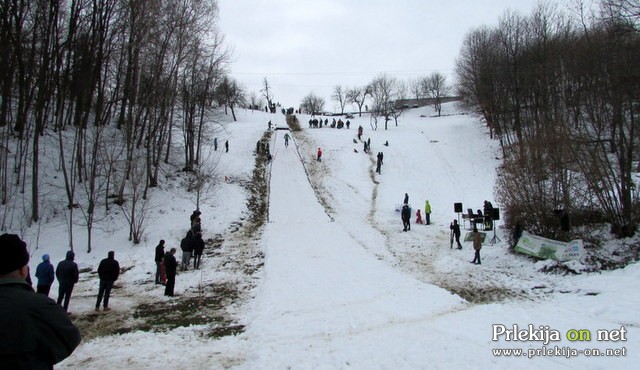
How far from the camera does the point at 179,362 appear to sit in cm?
806

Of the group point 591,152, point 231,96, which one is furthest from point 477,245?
point 231,96

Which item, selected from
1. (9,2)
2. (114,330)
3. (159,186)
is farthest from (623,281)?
(9,2)

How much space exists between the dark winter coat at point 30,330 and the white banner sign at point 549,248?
1649cm

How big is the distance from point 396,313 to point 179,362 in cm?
572

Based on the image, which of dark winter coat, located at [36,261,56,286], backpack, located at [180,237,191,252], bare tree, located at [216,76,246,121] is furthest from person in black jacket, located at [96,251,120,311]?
bare tree, located at [216,76,246,121]

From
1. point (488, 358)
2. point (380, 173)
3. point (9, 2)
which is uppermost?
point (9, 2)

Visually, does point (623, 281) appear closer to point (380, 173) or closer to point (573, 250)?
point (573, 250)

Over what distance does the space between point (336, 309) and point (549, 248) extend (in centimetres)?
949

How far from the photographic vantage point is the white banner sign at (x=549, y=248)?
587 inches

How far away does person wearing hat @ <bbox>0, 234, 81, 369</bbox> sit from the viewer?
7.95 feet

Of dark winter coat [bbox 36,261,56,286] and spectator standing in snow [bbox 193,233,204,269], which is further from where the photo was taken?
spectator standing in snow [bbox 193,233,204,269]

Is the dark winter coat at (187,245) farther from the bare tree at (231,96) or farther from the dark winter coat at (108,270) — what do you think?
the bare tree at (231,96)

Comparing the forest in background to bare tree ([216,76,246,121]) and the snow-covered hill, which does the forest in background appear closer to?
the snow-covered hill

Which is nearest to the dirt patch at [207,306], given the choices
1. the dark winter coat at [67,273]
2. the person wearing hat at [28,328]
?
the dark winter coat at [67,273]
